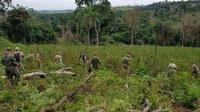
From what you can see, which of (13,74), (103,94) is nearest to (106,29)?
(13,74)

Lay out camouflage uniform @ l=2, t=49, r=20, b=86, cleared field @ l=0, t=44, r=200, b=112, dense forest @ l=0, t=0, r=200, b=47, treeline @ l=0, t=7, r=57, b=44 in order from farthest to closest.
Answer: dense forest @ l=0, t=0, r=200, b=47
treeline @ l=0, t=7, r=57, b=44
camouflage uniform @ l=2, t=49, r=20, b=86
cleared field @ l=0, t=44, r=200, b=112

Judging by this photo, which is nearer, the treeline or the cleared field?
the cleared field

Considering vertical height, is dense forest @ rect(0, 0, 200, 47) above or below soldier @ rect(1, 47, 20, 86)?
below

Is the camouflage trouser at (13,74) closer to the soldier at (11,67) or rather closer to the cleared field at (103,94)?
the soldier at (11,67)

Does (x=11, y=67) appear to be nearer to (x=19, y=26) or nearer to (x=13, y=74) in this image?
(x=13, y=74)

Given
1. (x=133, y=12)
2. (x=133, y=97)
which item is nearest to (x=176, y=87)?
(x=133, y=97)

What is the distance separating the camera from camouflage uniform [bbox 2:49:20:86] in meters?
12.6

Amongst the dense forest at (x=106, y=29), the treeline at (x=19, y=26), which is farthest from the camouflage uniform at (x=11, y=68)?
the treeline at (x=19, y=26)

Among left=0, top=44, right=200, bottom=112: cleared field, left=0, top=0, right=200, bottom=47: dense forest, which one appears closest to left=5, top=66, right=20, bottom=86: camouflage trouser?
left=0, top=44, right=200, bottom=112: cleared field

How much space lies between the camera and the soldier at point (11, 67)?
12.6m

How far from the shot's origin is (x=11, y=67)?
41.5 feet

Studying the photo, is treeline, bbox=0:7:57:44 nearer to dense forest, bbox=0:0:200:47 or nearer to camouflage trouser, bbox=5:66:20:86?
dense forest, bbox=0:0:200:47

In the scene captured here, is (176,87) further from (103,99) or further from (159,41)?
(159,41)

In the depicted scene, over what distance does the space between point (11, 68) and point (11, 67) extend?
0.11ft
